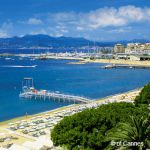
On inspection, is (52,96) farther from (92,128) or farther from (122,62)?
(122,62)

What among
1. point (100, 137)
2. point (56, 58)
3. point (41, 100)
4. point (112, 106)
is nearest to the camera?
point (100, 137)

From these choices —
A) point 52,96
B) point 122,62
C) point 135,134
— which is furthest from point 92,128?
point 122,62

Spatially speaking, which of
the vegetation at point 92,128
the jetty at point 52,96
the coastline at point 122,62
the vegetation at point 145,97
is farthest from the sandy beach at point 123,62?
the vegetation at point 92,128

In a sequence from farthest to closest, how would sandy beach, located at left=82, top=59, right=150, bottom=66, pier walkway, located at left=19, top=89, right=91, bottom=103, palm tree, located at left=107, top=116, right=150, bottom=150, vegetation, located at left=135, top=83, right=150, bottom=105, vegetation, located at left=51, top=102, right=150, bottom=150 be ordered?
1. sandy beach, located at left=82, top=59, right=150, bottom=66
2. pier walkway, located at left=19, top=89, right=91, bottom=103
3. vegetation, located at left=135, top=83, right=150, bottom=105
4. vegetation, located at left=51, top=102, right=150, bottom=150
5. palm tree, located at left=107, top=116, right=150, bottom=150

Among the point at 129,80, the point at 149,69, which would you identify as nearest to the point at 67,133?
the point at 129,80

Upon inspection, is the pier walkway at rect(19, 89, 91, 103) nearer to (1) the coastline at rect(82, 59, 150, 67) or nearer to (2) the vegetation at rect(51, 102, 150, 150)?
(2) the vegetation at rect(51, 102, 150, 150)

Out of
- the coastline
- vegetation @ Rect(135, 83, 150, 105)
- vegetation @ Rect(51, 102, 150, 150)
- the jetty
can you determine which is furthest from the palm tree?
the coastline

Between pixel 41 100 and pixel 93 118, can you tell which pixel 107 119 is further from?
pixel 41 100

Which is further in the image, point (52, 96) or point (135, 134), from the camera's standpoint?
point (52, 96)

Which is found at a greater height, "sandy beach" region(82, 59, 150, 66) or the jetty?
"sandy beach" region(82, 59, 150, 66)

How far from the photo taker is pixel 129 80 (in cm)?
9462

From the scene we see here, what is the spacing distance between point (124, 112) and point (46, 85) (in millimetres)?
63546

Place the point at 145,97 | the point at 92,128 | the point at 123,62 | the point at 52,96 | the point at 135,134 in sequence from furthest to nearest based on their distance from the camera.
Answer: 1. the point at 123,62
2. the point at 52,96
3. the point at 145,97
4. the point at 92,128
5. the point at 135,134

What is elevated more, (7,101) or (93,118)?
(93,118)
